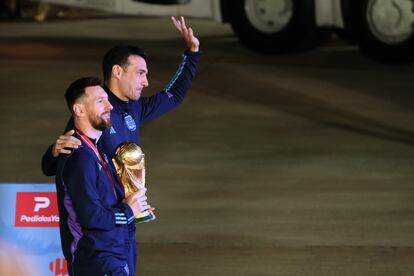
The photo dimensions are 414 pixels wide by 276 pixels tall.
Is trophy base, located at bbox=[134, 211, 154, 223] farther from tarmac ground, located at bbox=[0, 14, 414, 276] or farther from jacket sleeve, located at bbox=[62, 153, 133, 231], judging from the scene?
tarmac ground, located at bbox=[0, 14, 414, 276]

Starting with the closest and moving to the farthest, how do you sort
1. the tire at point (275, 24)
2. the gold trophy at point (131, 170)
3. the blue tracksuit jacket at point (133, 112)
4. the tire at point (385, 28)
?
the gold trophy at point (131, 170) < the blue tracksuit jacket at point (133, 112) < the tire at point (385, 28) < the tire at point (275, 24)

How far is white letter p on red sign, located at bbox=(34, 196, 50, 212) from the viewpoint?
5522mm

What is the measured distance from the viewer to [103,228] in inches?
175

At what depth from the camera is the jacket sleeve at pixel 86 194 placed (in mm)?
4383

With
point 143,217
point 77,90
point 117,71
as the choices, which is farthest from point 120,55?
point 143,217

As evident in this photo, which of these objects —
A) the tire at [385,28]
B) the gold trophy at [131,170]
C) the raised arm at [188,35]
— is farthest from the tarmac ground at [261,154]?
the gold trophy at [131,170]

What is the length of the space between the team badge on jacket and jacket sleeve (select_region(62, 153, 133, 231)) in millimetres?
667

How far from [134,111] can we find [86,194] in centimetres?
92

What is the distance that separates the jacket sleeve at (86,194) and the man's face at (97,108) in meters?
0.18

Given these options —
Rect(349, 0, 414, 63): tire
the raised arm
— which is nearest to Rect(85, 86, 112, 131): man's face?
the raised arm

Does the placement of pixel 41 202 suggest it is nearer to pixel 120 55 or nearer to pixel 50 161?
pixel 50 161

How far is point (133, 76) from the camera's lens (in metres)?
4.99

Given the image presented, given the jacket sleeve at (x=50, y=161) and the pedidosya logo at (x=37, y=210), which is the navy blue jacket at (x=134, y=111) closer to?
the jacket sleeve at (x=50, y=161)

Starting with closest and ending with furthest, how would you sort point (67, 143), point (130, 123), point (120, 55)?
point (67, 143), point (120, 55), point (130, 123)
